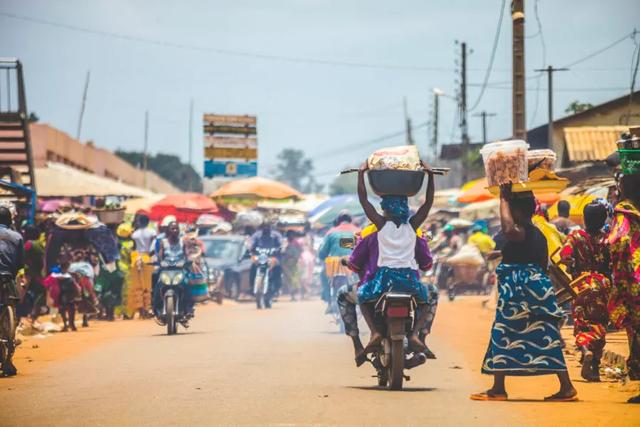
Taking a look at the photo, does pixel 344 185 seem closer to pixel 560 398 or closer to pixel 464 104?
pixel 464 104

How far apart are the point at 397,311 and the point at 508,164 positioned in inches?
72.1

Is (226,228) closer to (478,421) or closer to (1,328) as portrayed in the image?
(1,328)

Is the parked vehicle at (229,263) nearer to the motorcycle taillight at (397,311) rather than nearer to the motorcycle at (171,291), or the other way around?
the motorcycle at (171,291)

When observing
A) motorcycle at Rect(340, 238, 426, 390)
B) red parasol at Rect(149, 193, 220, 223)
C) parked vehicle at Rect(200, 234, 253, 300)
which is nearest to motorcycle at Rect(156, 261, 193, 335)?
motorcycle at Rect(340, 238, 426, 390)

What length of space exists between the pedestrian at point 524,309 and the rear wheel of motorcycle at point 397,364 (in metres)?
1.14

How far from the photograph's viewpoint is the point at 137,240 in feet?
88.1

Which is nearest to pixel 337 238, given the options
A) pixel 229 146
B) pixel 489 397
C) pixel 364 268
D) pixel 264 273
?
pixel 364 268

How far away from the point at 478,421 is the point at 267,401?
204 cm

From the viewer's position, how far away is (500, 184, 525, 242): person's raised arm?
1054 centimetres

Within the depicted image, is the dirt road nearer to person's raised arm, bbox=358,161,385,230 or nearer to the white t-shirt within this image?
the white t-shirt

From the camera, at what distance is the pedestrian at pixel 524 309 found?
1059 cm

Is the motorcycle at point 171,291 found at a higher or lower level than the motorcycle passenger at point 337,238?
lower

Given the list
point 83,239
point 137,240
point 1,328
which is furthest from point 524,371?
point 137,240

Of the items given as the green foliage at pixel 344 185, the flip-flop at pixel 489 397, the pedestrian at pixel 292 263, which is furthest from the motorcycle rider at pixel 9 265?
the green foliage at pixel 344 185
